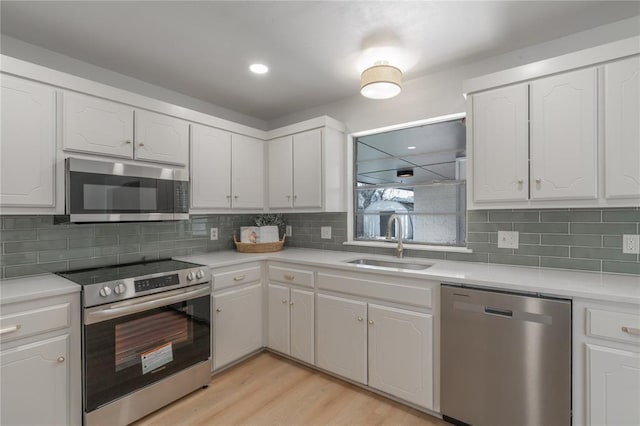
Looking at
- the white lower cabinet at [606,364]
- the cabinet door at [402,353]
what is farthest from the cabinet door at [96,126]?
the white lower cabinet at [606,364]

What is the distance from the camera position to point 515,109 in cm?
192

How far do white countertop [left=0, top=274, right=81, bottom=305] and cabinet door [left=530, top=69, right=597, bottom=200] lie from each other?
2.82 meters

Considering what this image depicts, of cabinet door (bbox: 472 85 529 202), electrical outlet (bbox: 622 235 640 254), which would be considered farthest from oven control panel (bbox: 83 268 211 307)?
electrical outlet (bbox: 622 235 640 254)

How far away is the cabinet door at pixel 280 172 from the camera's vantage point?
3148mm

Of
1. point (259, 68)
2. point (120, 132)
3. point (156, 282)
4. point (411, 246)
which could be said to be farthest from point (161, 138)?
point (411, 246)

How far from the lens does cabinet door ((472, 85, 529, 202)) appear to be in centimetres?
191

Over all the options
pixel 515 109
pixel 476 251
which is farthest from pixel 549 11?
pixel 476 251

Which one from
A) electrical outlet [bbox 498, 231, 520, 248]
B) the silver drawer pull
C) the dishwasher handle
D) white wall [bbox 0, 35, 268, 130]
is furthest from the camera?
electrical outlet [bbox 498, 231, 520, 248]

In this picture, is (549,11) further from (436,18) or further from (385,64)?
(385,64)

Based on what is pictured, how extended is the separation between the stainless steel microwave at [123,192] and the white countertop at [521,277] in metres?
0.58

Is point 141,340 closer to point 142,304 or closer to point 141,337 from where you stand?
point 141,337

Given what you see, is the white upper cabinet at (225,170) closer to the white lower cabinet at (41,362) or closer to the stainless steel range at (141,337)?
the stainless steel range at (141,337)

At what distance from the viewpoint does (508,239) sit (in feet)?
7.30

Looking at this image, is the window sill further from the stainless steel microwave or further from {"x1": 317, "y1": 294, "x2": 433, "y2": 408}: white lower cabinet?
the stainless steel microwave
